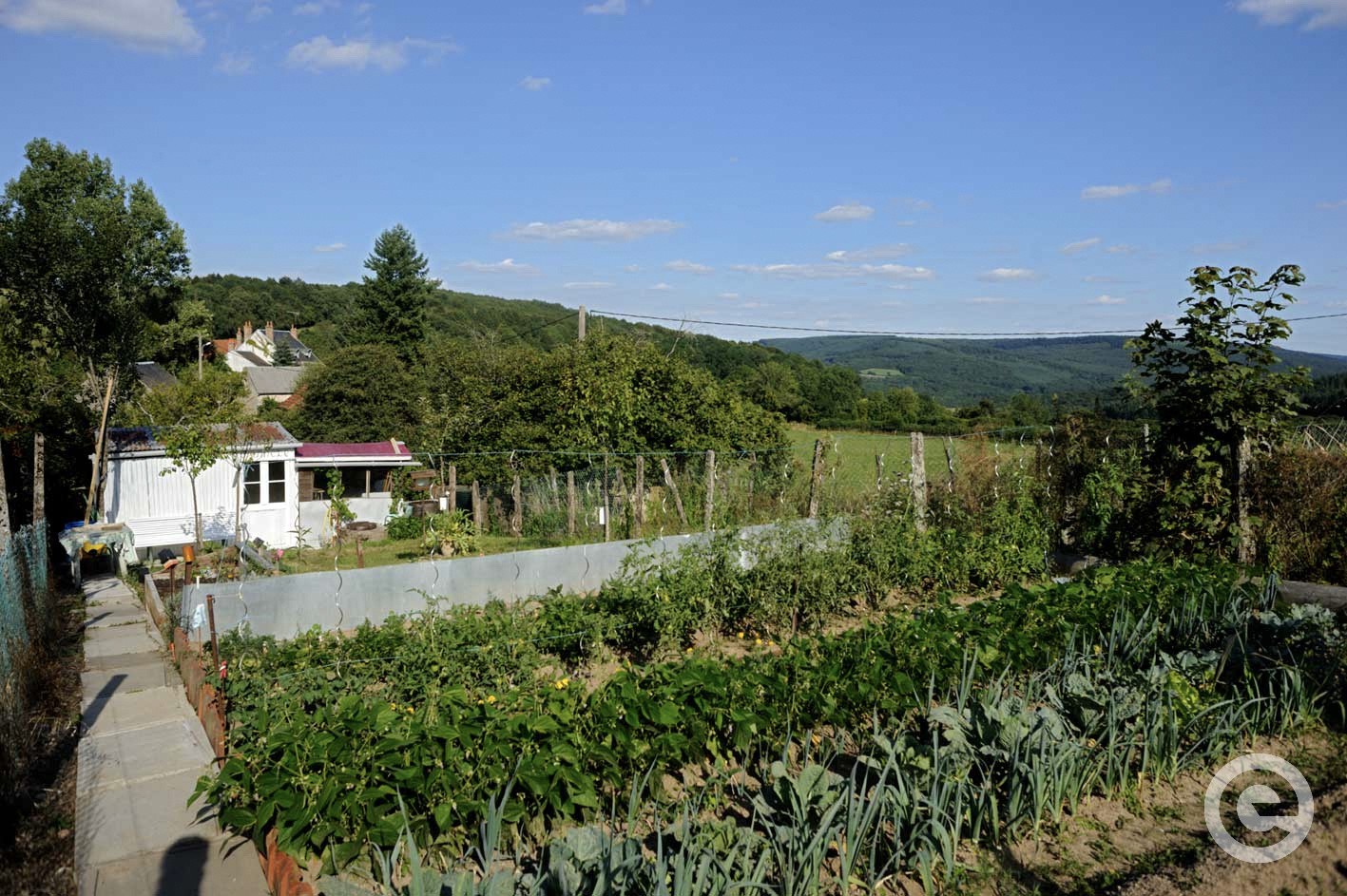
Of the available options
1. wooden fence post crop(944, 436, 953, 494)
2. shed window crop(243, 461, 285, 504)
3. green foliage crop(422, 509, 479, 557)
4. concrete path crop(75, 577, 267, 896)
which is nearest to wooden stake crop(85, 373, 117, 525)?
shed window crop(243, 461, 285, 504)

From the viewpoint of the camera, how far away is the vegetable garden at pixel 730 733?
3.15 metres

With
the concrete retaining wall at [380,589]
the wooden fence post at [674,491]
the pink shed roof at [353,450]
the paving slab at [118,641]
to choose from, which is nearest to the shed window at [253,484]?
the pink shed roof at [353,450]

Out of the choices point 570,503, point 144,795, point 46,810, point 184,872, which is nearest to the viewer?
point 184,872

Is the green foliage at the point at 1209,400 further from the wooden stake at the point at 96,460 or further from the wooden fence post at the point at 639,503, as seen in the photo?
the wooden stake at the point at 96,460

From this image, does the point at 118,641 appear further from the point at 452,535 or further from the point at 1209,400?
the point at 1209,400

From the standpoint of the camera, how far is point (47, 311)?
15.5 m

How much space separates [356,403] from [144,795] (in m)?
30.8

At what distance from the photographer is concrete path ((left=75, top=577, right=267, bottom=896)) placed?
3933 mm

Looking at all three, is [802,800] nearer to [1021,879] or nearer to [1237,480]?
[1021,879]

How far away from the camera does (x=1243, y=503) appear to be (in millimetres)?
8453

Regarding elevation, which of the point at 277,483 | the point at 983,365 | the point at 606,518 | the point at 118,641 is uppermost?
the point at 983,365

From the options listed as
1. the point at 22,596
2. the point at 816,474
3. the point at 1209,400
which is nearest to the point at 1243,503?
the point at 1209,400

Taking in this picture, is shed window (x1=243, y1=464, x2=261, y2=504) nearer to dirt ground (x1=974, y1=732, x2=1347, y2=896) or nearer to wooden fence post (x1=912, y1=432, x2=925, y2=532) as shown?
wooden fence post (x1=912, y1=432, x2=925, y2=532)

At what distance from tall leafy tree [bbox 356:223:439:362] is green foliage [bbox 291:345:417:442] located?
11.7 m
